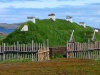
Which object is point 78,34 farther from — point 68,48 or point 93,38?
point 68,48

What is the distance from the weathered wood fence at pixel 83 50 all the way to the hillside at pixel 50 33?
490cm

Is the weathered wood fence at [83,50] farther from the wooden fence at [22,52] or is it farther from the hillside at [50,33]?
the hillside at [50,33]

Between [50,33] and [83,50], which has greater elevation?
[50,33]

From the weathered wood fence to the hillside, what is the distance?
16.1 feet

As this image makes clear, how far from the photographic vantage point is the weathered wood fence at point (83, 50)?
4088cm

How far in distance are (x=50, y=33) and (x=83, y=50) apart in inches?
285

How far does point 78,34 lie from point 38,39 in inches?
321

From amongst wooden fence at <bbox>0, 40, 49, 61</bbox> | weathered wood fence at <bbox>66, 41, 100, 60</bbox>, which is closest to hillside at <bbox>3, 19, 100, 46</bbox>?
weathered wood fence at <bbox>66, 41, 100, 60</bbox>

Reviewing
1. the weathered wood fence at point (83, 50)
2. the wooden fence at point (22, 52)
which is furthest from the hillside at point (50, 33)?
the wooden fence at point (22, 52)

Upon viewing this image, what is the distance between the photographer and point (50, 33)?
157 feet

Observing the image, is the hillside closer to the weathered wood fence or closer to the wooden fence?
the weathered wood fence

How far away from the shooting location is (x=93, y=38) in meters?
50.2

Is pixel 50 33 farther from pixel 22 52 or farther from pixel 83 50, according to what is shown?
pixel 22 52

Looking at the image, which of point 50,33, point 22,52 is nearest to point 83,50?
point 22,52
